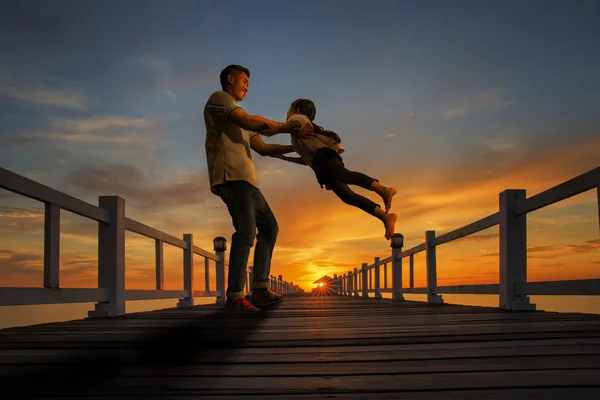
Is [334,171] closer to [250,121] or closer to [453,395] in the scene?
[250,121]

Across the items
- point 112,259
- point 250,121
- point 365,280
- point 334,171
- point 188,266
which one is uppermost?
point 250,121

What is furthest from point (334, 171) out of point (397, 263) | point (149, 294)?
point (397, 263)

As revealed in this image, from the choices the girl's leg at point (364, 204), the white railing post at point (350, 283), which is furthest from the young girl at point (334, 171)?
the white railing post at point (350, 283)

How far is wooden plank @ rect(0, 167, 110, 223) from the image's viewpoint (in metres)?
3.47

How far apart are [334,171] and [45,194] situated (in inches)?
111

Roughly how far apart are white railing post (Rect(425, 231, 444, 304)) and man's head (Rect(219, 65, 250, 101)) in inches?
199

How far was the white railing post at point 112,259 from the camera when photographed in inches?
198

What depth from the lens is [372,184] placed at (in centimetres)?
586

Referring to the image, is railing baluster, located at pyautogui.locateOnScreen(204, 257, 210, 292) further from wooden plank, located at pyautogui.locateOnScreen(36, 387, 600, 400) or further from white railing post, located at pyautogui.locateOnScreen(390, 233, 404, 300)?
wooden plank, located at pyautogui.locateOnScreen(36, 387, 600, 400)

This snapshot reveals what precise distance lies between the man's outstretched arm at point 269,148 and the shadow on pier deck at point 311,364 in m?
2.37

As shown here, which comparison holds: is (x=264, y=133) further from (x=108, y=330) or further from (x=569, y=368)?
(x=569, y=368)

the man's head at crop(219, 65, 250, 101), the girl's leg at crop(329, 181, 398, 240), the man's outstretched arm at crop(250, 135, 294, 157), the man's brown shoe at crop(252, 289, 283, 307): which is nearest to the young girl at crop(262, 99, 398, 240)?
the girl's leg at crop(329, 181, 398, 240)

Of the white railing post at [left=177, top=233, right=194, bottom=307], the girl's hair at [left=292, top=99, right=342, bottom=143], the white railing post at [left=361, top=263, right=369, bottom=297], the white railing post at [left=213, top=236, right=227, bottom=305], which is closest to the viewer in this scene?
the girl's hair at [left=292, top=99, right=342, bottom=143]

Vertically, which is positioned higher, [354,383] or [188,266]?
[188,266]
